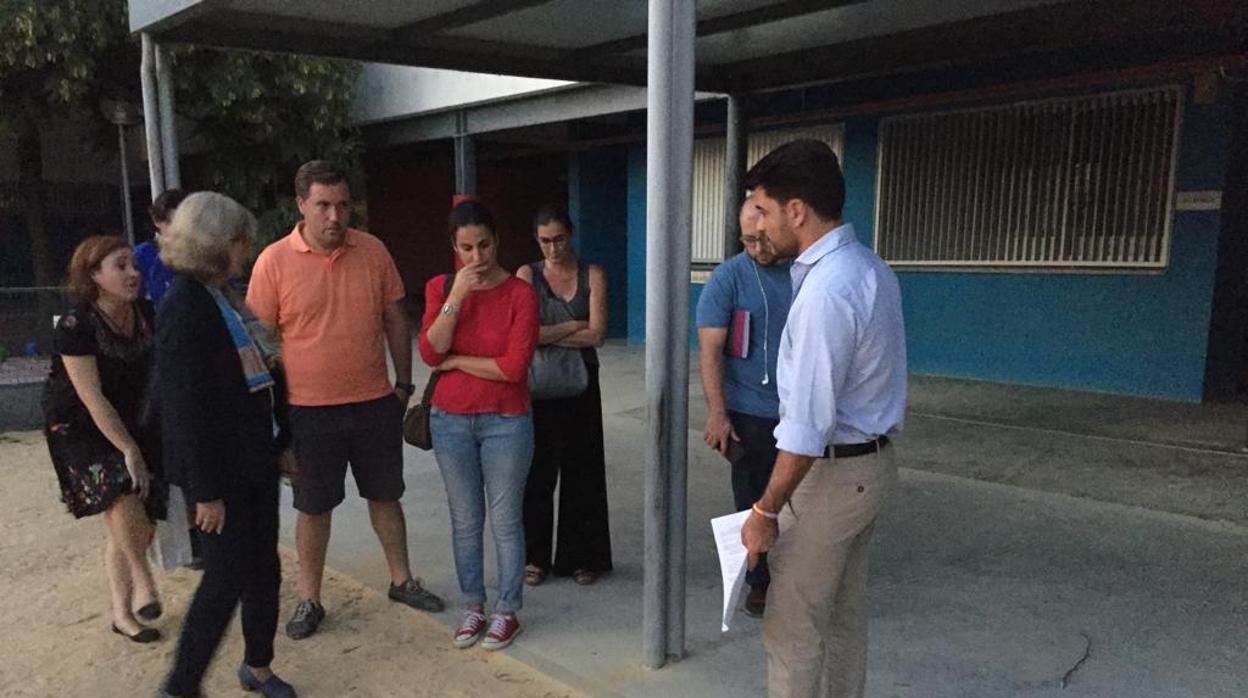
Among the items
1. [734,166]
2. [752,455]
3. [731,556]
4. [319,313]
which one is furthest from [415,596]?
[734,166]

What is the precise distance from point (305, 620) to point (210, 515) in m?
1.09

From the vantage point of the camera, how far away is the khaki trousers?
2285 mm

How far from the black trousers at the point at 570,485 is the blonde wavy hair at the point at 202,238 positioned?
1.53 meters

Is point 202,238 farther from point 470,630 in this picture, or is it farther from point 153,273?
point 470,630

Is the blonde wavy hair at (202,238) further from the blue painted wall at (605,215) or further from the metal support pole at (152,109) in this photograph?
the blue painted wall at (605,215)

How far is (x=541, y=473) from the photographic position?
12.9ft

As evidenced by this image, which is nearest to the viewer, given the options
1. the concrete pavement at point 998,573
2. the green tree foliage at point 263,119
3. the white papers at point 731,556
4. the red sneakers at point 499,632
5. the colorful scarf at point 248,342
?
the white papers at point 731,556

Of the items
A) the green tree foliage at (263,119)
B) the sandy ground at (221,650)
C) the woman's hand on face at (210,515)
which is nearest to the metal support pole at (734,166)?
the sandy ground at (221,650)

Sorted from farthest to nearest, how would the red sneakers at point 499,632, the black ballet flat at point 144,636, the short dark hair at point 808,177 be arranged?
the black ballet flat at point 144,636 → the red sneakers at point 499,632 → the short dark hair at point 808,177

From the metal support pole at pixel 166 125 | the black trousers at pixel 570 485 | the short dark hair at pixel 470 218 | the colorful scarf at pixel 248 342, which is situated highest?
the metal support pole at pixel 166 125

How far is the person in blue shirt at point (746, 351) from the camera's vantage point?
3301mm

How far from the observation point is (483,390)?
10.8 feet

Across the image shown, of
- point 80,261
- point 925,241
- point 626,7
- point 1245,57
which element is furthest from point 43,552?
point 1245,57

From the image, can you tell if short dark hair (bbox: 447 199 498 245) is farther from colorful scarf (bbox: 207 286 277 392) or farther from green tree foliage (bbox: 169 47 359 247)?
green tree foliage (bbox: 169 47 359 247)
